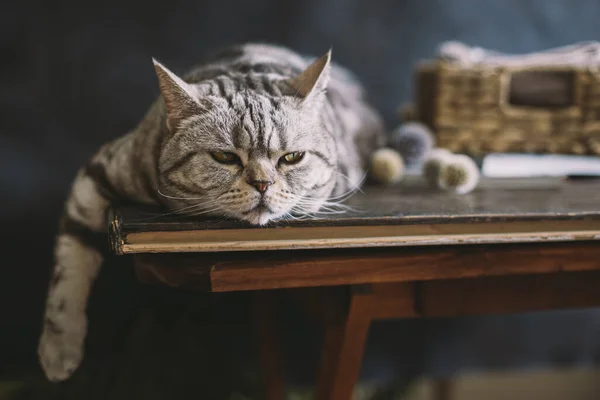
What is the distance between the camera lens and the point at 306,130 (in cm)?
83

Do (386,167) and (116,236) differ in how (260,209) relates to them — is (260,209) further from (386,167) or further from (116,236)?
(386,167)

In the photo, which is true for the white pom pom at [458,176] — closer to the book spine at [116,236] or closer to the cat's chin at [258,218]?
the cat's chin at [258,218]

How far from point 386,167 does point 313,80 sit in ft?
0.97

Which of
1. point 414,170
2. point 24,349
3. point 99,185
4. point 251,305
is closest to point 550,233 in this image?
point 414,170

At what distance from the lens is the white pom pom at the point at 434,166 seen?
1.00m

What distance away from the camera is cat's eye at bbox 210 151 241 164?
779 mm

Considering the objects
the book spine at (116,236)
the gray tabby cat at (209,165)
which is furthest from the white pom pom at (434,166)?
the book spine at (116,236)

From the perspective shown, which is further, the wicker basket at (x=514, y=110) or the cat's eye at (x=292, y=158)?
the wicker basket at (x=514, y=110)

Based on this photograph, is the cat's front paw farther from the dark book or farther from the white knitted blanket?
the white knitted blanket

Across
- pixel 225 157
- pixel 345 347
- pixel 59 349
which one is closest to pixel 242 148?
pixel 225 157

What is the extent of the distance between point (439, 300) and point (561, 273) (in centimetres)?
19

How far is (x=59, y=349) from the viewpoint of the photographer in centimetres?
85

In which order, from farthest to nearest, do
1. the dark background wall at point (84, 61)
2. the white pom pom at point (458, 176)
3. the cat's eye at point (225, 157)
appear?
1. the dark background wall at point (84, 61)
2. the white pom pom at point (458, 176)
3. the cat's eye at point (225, 157)

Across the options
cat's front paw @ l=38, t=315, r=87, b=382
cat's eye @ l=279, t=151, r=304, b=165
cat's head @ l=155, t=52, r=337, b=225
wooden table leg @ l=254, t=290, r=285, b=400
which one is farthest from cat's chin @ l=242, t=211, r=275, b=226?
wooden table leg @ l=254, t=290, r=285, b=400
